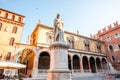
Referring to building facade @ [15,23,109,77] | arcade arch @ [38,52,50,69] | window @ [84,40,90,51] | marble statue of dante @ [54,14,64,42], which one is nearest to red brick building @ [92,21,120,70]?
building facade @ [15,23,109,77]

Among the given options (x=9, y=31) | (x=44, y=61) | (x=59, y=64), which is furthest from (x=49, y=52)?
(x=59, y=64)

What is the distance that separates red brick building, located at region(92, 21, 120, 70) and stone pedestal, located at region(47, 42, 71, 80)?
71.0ft

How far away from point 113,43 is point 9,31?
80.2ft

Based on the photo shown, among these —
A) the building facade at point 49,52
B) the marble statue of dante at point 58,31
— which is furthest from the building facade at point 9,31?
the marble statue of dante at point 58,31

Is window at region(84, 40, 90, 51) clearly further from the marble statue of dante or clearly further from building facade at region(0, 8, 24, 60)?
the marble statue of dante

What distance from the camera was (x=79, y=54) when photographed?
19.7 meters

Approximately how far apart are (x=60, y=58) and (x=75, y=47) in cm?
1596

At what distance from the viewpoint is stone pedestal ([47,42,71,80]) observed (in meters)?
4.66

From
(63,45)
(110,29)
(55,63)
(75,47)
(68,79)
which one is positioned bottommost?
(68,79)

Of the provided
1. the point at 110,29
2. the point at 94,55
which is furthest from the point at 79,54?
the point at 110,29

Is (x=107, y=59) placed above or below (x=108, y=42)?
below

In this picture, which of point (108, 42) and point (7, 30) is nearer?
point (7, 30)

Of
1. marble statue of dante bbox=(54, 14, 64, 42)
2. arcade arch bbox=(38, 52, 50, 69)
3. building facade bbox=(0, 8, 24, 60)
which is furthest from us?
building facade bbox=(0, 8, 24, 60)

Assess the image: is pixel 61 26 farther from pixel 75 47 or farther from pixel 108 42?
pixel 108 42
